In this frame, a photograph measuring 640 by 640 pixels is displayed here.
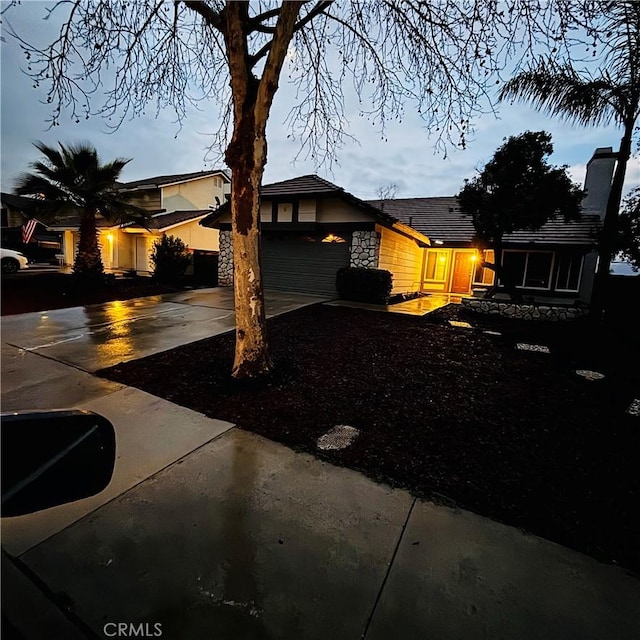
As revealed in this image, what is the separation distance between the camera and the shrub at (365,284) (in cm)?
1160

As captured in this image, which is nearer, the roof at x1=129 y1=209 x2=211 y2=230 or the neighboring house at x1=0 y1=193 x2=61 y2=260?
the roof at x1=129 y1=209 x2=211 y2=230

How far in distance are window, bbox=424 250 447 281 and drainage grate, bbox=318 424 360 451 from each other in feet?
56.0

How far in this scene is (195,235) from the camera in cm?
1994

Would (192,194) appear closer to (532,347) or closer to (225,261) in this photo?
(225,261)

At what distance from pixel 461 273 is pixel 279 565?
18.8 m

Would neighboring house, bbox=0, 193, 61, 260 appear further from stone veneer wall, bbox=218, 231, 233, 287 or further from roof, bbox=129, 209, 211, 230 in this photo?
stone veneer wall, bbox=218, 231, 233, 287

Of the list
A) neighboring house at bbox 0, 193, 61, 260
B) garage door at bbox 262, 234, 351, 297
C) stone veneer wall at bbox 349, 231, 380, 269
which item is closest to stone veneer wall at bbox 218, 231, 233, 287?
garage door at bbox 262, 234, 351, 297

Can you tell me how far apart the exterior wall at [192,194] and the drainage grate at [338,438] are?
21.4 m

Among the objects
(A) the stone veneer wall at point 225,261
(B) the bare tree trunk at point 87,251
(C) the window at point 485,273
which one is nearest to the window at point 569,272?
(C) the window at point 485,273

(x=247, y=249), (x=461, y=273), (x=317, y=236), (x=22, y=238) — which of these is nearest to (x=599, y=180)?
(x=461, y=273)

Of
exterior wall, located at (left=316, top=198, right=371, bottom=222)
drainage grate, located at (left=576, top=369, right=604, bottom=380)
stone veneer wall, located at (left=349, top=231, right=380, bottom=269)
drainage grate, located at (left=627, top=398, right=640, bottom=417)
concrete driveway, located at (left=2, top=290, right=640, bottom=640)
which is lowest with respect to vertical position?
concrete driveway, located at (left=2, top=290, right=640, bottom=640)

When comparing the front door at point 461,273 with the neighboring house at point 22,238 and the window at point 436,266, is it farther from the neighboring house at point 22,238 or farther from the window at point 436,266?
the neighboring house at point 22,238

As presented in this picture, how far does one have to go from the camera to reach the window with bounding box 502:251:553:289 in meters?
14.9

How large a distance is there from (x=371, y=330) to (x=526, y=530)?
220 inches
